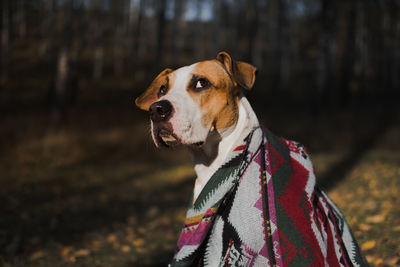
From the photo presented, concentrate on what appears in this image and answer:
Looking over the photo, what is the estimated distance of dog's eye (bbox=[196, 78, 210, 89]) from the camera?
8.04ft

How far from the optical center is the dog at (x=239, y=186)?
202 cm

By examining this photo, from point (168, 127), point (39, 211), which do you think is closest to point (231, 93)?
point (168, 127)

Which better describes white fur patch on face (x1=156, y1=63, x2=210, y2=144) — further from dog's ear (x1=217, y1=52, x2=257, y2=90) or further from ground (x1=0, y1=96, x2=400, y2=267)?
ground (x1=0, y1=96, x2=400, y2=267)

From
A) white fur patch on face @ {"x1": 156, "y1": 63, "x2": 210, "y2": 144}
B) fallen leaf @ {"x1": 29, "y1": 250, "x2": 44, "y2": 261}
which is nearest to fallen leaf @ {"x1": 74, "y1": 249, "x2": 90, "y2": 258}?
fallen leaf @ {"x1": 29, "y1": 250, "x2": 44, "y2": 261}

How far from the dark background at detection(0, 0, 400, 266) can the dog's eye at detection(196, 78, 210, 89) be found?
7.61 feet

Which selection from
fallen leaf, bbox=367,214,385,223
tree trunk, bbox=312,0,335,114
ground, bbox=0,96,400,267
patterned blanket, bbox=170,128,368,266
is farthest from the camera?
tree trunk, bbox=312,0,335,114

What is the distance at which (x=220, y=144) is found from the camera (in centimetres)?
247

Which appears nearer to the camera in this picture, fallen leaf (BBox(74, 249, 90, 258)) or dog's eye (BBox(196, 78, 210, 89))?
dog's eye (BBox(196, 78, 210, 89))

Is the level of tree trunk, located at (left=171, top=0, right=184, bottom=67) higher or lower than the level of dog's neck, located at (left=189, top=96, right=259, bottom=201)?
higher

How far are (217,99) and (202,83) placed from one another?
0.16 m

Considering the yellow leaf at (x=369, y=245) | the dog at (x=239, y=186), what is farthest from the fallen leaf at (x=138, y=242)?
the yellow leaf at (x=369, y=245)

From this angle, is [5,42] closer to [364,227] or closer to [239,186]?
[364,227]

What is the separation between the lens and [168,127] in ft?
7.55

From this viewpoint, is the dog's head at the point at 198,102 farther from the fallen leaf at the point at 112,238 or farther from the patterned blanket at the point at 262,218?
the fallen leaf at the point at 112,238
